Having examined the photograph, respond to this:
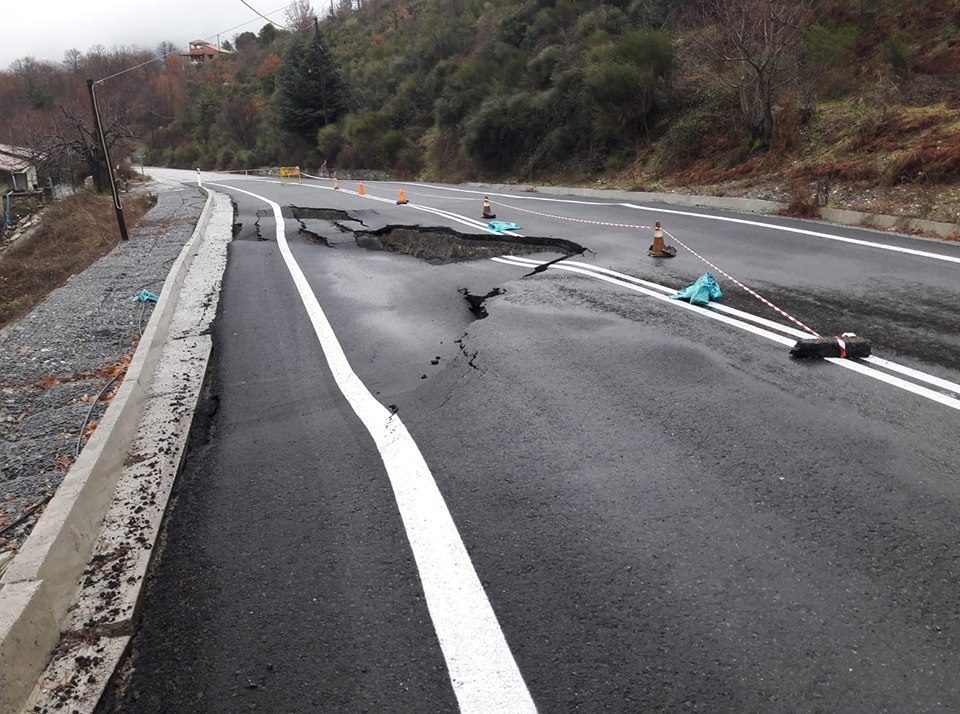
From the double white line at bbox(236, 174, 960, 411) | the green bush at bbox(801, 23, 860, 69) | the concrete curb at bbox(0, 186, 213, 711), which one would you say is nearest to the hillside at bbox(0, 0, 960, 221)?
the green bush at bbox(801, 23, 860, 69)

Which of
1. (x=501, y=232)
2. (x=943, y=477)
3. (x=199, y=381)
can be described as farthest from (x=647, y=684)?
(x=501, y=232)

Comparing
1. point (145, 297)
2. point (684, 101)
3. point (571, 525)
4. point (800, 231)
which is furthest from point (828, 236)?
point (684, 101)

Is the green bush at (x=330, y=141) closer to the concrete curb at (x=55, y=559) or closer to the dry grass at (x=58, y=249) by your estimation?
the dry grass at (x=58, y=249)

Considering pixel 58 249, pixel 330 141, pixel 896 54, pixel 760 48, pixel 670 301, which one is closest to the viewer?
pixel 670 301

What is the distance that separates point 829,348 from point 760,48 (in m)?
15.7

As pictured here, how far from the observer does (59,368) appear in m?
7.14

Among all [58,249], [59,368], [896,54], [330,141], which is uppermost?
[896,54]

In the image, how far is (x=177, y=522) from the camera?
12.7 ft

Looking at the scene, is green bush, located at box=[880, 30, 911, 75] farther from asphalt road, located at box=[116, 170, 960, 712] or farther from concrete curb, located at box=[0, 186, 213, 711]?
concrete curb, located at box=[0, 186, 213, 711]

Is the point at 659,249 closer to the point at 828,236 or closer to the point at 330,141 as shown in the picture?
the point at 828,236

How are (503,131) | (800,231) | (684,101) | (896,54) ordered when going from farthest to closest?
(503,131) < (684,101) < (896,54) < (800,231)

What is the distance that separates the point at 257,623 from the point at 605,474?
2.06m

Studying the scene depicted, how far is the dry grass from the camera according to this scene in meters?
17.2

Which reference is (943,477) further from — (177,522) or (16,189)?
(16,189)
